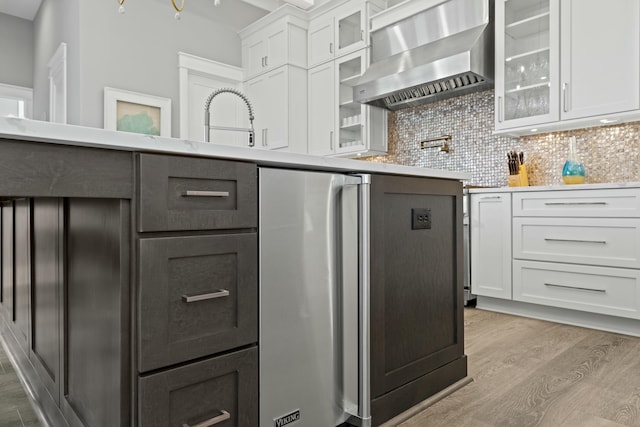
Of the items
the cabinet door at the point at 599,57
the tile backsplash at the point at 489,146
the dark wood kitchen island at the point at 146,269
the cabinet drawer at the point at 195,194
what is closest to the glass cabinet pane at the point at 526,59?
the cabinet door at the point at 599,57

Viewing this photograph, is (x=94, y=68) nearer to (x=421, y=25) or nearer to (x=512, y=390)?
(x=421, y=25)

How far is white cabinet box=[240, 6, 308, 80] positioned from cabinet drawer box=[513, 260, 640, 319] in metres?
3.16

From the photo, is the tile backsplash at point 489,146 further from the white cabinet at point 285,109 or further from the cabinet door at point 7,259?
the cabinet door at point 7,259

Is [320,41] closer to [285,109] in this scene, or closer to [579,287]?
[285,109]

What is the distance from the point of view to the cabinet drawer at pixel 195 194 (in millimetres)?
950

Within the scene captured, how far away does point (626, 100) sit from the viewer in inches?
104

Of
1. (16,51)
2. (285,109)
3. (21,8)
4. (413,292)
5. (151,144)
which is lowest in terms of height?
(413,292)

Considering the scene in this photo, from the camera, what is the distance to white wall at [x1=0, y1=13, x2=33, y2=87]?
216 inches

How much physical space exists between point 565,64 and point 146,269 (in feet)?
9.91

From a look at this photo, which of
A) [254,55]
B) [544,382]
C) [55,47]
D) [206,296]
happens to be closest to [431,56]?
[254,55]

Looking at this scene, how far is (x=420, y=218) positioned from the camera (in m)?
1.62

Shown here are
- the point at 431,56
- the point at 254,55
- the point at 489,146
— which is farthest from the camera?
the point at 254,55

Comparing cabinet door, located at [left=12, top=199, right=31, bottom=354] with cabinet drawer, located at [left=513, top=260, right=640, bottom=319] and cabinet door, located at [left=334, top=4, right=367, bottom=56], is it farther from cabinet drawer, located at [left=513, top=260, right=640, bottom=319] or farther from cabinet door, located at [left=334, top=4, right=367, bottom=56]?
cabinet door, located at [left=334, top=4, right=367, bottom=56]

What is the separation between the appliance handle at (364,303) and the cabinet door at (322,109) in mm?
3052
